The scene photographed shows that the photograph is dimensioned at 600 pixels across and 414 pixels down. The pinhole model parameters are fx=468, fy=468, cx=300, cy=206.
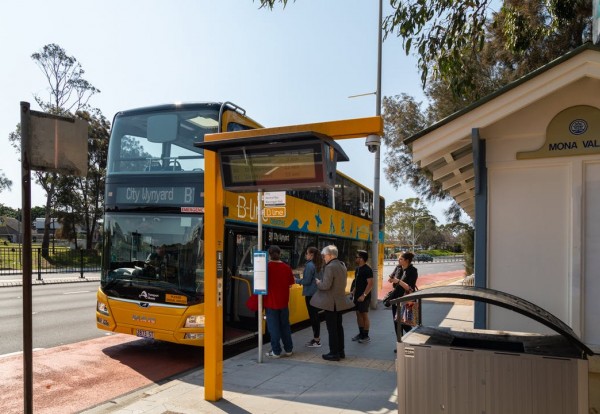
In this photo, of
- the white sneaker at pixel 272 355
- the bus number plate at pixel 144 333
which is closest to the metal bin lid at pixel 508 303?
the white sneaker at pixel 272 355

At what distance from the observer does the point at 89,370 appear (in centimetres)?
730

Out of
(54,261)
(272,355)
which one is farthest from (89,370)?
(54,261)

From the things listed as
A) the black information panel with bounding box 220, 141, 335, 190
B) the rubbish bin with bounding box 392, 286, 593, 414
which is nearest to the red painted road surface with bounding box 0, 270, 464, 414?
the black information panel with bounding box 220, 141, 335, 190

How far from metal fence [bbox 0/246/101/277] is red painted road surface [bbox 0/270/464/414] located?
2153 centimetres

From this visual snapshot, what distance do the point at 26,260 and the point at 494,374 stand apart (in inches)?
148

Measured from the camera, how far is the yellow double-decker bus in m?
7.59

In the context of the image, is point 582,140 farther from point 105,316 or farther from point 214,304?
point 105,316

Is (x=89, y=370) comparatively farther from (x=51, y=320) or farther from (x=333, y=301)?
(x=51, y=320)

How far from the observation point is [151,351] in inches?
345

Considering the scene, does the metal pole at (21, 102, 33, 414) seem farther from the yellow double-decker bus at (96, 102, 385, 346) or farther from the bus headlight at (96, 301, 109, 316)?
the bus headlight at (96, 301, 109, 316)

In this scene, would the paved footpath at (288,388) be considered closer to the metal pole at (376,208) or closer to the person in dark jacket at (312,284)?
the person in dark jacket at (312,284)

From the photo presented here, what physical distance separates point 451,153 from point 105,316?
6.29m

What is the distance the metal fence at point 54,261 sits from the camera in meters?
29.6

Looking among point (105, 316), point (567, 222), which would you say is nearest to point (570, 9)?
point (567, 222)
